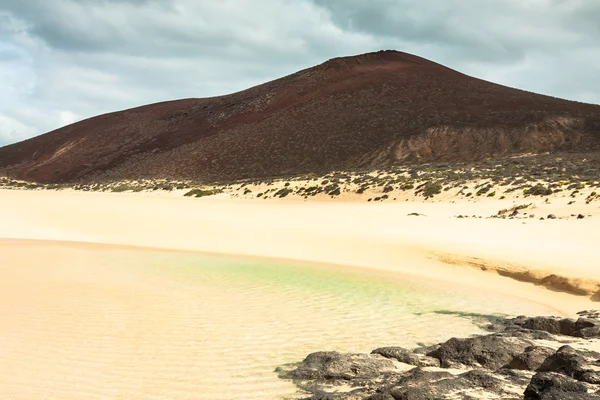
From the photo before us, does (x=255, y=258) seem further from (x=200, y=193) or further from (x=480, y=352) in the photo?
(x=200, y=193)

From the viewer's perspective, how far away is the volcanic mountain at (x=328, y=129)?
56.2 m

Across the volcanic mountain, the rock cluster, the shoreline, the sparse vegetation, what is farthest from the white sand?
the volcanic mountain

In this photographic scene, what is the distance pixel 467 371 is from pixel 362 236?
461 inches

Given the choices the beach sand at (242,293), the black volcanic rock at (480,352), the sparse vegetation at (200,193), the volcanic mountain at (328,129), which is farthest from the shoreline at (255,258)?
the volcanic mountain at (328,129)

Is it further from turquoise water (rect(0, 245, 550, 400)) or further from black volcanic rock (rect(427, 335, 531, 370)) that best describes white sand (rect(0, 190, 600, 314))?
black volcanic rock (rect(427, 335, 531, 370))

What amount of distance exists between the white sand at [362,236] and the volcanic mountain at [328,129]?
31.3 metres

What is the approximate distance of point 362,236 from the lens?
16.8m

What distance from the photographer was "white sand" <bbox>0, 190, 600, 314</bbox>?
1185cm

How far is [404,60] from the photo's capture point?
278ft

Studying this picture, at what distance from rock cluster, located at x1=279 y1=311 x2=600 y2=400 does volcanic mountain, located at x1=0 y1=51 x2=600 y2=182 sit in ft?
158

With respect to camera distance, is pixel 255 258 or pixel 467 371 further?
pixel 255 258

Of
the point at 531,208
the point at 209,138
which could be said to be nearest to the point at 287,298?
the point at 531,208

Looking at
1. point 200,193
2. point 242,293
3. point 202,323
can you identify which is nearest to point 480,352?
point 202,323

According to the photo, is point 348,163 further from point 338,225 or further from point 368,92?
point 338,225
